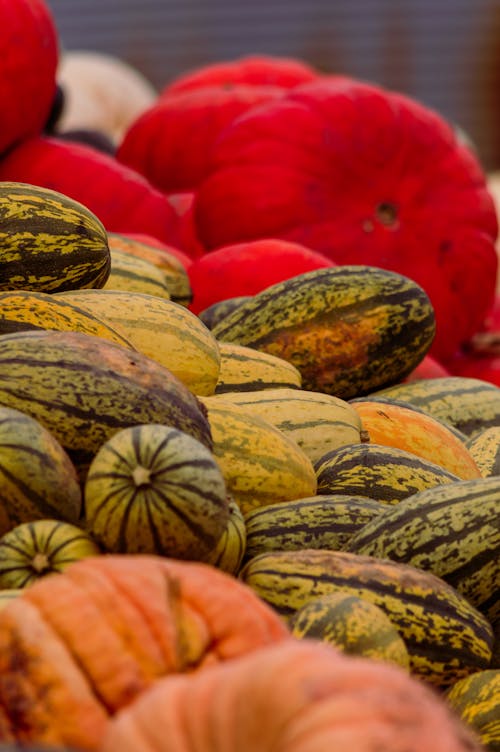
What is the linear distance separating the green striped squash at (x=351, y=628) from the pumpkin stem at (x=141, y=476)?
8.5 inches

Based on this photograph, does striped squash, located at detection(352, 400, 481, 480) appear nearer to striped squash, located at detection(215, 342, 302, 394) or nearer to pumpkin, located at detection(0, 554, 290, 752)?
striped squash, located at detection(215, 342, 302, 394)

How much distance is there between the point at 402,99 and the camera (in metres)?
3.48

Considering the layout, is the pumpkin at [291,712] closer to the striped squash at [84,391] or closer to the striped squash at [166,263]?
the striped squash at [84,391]

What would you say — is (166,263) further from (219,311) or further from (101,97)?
(101,97)

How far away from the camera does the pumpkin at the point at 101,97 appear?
5.59 meters

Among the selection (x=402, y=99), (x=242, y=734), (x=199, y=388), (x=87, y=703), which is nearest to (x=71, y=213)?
(x=199, y=388)

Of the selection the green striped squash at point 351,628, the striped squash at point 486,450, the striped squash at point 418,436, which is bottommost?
the striped squash at point 486,450

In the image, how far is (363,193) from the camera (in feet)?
10.8

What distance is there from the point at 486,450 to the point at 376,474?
1.52 ft

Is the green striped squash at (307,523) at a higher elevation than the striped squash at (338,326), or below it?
higher

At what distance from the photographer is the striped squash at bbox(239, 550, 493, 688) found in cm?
131

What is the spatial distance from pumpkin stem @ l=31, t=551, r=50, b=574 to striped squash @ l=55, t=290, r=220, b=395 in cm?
57

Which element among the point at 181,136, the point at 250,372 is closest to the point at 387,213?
the point at 181,136

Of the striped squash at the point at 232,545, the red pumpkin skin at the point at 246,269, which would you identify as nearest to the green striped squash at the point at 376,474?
the striped squash at the point at 232,545
